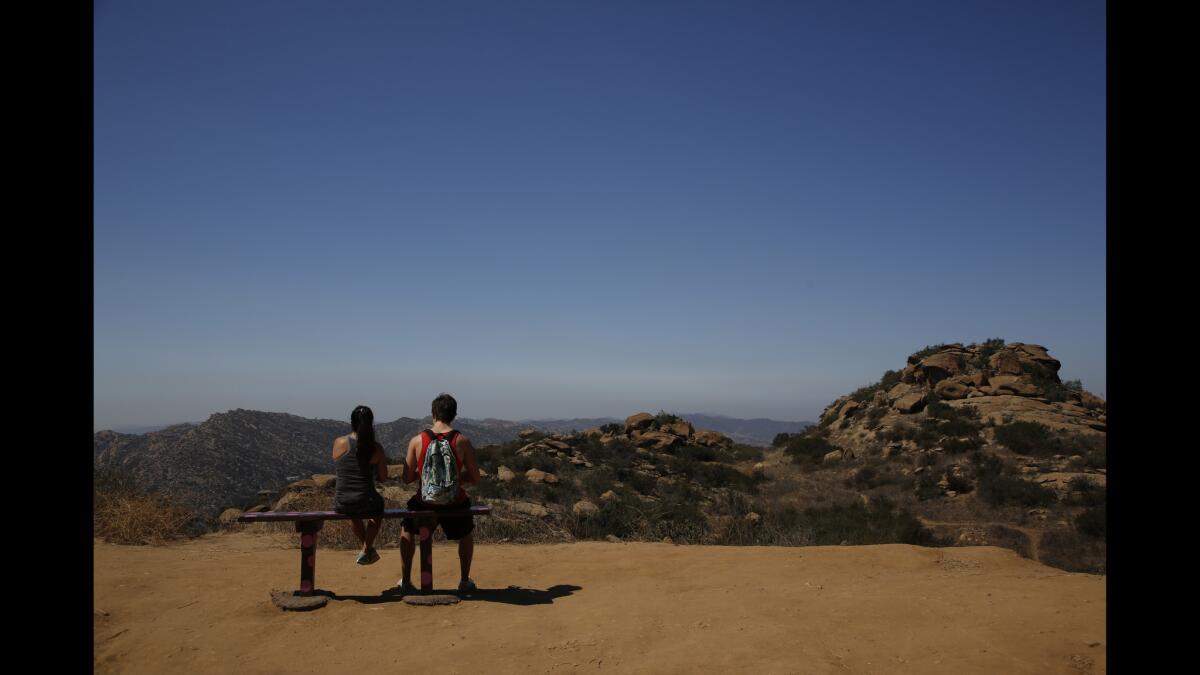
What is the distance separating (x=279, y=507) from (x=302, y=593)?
9.12m

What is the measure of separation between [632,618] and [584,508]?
963 cm

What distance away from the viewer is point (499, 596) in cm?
743

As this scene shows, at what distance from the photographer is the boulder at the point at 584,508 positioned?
14922mm

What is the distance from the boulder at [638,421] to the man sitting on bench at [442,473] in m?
23.6

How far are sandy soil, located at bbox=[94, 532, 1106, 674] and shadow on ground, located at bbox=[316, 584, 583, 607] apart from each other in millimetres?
41

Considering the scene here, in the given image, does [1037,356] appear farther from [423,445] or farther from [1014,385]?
[423,445]

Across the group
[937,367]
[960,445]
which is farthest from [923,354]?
[960,445]

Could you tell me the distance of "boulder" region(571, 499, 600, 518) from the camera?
14922 mm

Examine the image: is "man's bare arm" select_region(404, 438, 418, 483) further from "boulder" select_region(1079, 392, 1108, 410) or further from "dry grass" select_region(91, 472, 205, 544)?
"boulder" select_region(1079, 392, 1108, 410)

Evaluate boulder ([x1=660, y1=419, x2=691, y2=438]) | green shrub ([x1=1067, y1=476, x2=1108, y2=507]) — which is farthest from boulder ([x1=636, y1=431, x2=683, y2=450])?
green shrub ([x1=1067, y1=476, x2=1108, y2=507])

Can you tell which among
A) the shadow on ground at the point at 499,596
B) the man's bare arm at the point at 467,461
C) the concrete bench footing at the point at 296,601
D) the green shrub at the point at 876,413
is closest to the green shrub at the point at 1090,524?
the shadow on ground at the point at 499,596

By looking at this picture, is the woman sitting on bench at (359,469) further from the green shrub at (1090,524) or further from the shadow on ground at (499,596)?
the green shrub at (1090,524)

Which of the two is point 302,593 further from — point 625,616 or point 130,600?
point 625,616
